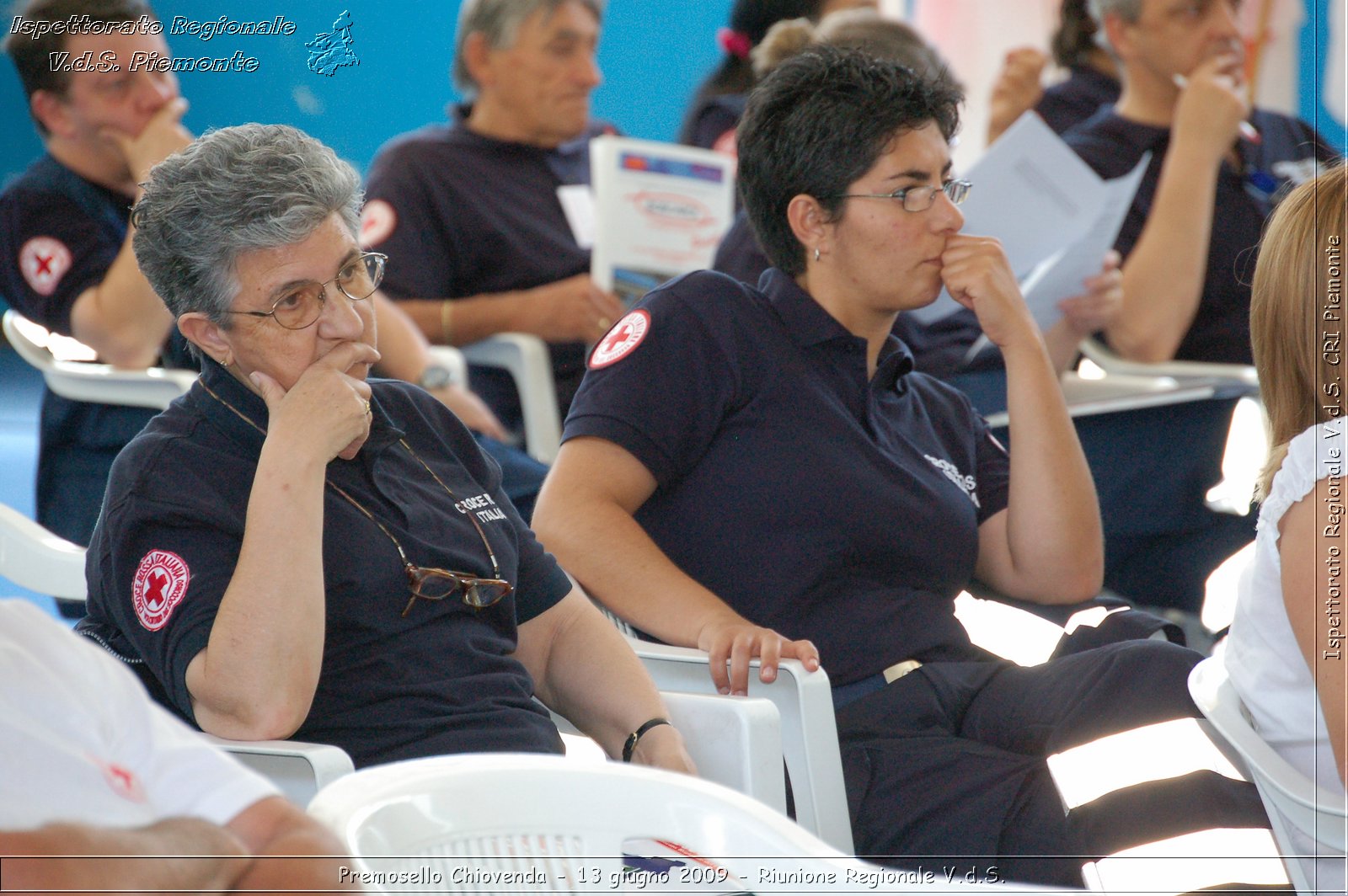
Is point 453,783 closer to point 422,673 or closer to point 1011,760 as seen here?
point 422,673

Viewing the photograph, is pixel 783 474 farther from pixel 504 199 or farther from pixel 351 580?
pixel 504 199

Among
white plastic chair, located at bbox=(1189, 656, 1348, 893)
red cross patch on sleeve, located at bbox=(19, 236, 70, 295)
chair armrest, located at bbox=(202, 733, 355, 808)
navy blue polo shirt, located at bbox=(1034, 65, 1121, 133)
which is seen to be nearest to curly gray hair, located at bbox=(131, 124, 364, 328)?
chair armrest, located at bbox=(202, 733, 355, 808)

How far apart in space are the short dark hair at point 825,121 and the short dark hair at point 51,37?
120cm

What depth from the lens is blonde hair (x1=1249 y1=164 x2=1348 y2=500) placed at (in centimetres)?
139

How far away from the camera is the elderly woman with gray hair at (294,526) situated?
4.44 feet

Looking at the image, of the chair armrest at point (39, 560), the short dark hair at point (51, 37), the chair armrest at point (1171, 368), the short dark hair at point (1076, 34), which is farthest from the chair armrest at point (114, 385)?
the short dark hair at point (1076, 34)

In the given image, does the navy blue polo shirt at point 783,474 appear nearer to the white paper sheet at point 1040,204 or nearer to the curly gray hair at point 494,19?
the white paper sheet at point 1040,204

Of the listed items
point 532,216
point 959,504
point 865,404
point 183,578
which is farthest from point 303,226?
point 532,216

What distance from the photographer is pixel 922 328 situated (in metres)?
3.12

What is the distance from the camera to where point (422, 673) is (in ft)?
4.91

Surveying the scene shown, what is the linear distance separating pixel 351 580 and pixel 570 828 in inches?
17.9

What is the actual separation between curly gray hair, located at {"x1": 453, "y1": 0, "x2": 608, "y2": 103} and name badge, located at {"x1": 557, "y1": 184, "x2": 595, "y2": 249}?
40 cm

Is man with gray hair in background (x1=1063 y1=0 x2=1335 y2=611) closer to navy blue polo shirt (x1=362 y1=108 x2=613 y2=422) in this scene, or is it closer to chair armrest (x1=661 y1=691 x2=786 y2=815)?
navy blue polo shirt (x1=362 y1=108 x2=613 y2=422)

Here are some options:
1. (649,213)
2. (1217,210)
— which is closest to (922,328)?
(649,213)
